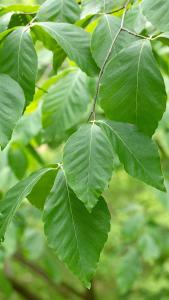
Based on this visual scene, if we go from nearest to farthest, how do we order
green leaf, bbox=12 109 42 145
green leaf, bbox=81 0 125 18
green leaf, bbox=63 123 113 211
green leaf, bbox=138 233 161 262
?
green leaf, bbox=63 123 113 211 → green leaf, bbox=81 0 125 18 → green leaf, bbox=12 109 42 145 → green leaf, bbox=138 233 161 262

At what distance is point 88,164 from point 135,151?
0.07 m

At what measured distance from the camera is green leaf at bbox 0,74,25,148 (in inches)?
27.0

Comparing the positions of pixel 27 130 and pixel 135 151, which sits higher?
pixel 135 151

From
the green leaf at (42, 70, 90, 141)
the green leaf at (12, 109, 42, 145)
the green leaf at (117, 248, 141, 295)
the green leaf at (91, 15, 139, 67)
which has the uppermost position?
Answer: the green leaf at (91, 15, 139, 67)

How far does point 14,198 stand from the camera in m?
0.73

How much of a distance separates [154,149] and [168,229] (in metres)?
2.15

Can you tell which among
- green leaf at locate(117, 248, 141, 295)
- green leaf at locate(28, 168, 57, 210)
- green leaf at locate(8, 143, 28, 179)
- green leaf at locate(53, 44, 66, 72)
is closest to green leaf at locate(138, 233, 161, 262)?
green leaf at locate(117, 248, 141, 295)

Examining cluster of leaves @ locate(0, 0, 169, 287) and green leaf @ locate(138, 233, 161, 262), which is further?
green leaf @ locate(138, 233, 161, 262)

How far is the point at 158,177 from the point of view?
27.7 inches

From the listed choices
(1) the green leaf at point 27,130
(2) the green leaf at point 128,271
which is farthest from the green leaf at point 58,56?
(2) the green leaf at point 128,271

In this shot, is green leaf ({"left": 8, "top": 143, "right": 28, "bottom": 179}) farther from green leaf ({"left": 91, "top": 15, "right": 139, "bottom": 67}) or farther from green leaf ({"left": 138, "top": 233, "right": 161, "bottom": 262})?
green leaf ({"left": 138, "top": 233, "right": 161, "bottom": 262})

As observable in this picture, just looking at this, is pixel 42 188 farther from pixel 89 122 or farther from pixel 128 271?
pixel 128 271

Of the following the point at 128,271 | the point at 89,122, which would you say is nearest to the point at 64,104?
the point at 89,122

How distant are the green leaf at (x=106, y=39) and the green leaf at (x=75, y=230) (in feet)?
0.63
